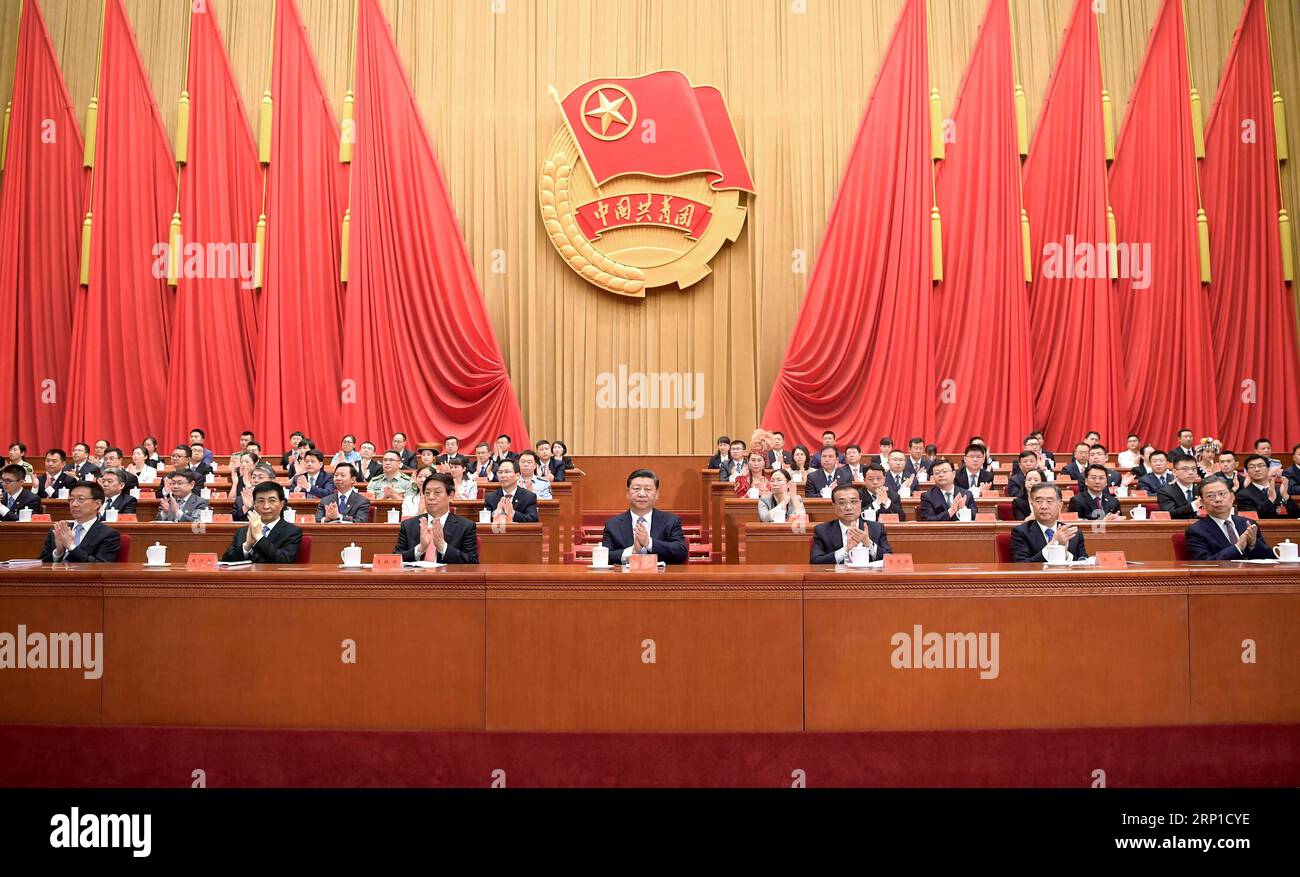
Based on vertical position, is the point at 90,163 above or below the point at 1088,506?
above

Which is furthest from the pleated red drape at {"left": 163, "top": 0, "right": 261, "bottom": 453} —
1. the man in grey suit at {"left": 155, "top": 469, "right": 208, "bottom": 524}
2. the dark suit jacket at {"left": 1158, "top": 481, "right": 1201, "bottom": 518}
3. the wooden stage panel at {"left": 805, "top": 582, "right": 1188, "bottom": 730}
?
the wooden stage panel at {"left": 805, "top": 582, "right": 1188, "bottom": 730}

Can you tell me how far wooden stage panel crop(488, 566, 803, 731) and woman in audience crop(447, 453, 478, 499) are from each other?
4277mm

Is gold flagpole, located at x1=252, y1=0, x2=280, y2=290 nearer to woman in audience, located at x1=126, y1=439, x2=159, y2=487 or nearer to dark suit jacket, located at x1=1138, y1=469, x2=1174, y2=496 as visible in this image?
woman in audience, located at x1=126, y1=439, x2=159, y2=487

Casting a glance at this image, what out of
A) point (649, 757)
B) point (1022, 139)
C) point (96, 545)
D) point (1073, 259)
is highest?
point (1022, 139)

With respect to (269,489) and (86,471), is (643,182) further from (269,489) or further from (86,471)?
(269,489)

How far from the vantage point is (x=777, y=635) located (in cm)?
310

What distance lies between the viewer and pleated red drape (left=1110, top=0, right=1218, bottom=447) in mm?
10625

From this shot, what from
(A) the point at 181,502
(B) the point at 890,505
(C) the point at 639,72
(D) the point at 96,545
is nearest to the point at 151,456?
(A) the point at 181,502

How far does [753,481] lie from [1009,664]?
14.0 feet

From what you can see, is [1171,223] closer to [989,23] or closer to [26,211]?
[989,23]

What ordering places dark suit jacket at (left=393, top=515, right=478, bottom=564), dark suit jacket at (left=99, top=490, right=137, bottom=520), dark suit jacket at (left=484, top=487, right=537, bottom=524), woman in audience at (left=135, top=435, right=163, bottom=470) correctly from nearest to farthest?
dark suit jacket at (left=393, top=515, right=478, bottom=564), dark suit jacket at (left=484, top=487, right=537, bottom=524), dark suit jacket at (left=99, top=490, right=137, bottom=520), woman in audience at (left=135, top=435, right=163, bottom=470)

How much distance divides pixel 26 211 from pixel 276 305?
3.20m

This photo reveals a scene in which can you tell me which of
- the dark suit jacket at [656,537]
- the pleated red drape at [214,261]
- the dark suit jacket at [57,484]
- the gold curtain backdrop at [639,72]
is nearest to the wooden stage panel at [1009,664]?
the dark suit jacket at [656,537]

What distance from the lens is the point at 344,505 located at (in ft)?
21.1
